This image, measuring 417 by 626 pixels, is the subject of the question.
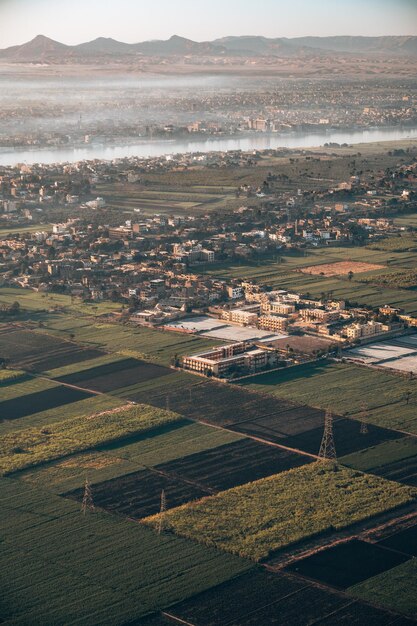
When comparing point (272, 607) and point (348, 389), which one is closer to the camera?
point (272, 607)

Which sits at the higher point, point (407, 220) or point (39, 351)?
point (407, 220)

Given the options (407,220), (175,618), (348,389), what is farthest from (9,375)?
(407,220)

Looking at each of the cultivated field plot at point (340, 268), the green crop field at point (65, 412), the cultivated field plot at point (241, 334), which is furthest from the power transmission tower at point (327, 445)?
the cultivated field plot at point (340, 268)

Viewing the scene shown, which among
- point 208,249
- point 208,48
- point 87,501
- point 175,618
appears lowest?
point 175,618

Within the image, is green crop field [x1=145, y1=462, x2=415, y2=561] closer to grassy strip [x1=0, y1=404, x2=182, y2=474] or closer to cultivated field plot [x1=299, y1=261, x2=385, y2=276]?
grassy strip [x1=0, y1=404, x2=182, y2=474]

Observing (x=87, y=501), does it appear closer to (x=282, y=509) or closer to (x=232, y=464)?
(x=232, y=464)

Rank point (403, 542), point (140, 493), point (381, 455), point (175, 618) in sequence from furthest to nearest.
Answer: point (381, 455), point (140, 493), point (403, 542), point (175, 618)

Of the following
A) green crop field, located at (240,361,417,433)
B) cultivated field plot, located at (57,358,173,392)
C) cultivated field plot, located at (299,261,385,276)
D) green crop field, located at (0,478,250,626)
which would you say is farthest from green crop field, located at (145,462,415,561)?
→ cultivated field plot, located at (299,261,385,276)
